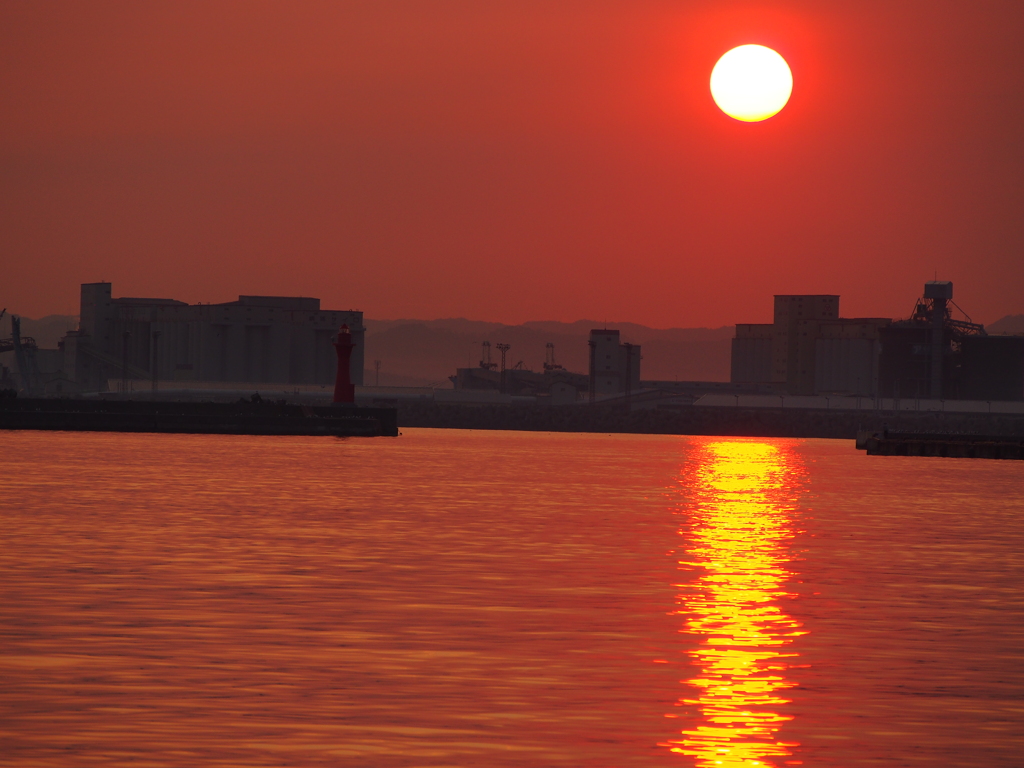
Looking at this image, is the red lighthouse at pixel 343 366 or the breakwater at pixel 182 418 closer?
the red lighthouse at pixel 343 366

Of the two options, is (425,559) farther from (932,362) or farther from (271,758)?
(932,362)

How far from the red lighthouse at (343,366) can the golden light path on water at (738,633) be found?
77.6 m

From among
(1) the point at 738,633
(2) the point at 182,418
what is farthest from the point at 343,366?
(1) the point at 738,633

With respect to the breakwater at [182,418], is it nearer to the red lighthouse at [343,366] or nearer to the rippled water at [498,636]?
the red lighthouse at [343,366]

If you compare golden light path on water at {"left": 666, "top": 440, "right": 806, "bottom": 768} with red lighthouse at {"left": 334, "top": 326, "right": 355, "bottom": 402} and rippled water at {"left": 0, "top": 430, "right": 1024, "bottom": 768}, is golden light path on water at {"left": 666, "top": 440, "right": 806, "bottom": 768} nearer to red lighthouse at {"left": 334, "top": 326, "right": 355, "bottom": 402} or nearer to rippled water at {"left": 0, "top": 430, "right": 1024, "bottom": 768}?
rippled water at {"left": 0, "top": 430, "right": 1024, "bottom": 768}

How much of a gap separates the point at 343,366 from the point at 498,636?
361 feet

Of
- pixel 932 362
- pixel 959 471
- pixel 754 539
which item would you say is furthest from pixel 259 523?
pixel 932 362

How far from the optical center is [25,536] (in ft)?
105

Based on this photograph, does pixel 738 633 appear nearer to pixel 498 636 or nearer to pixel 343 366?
pixel 498 636

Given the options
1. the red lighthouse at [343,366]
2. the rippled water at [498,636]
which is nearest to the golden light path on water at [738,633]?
the rippled water at [498,636]

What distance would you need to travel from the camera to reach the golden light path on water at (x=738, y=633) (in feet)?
43.1

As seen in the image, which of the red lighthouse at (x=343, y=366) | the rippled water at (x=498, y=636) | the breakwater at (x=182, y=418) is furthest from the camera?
the breakwater at (x=182, y=418)

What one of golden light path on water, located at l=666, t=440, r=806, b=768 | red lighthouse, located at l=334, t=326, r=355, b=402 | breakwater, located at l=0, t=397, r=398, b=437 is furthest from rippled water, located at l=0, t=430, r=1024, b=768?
breakwater, located at l=0, t=397, r=398, b=437

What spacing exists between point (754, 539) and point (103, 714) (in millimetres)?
25012
